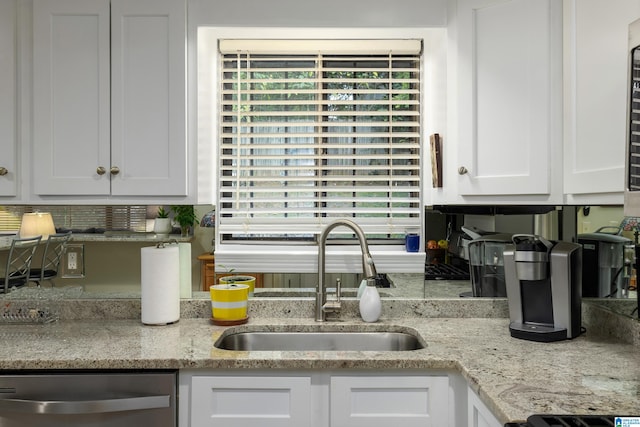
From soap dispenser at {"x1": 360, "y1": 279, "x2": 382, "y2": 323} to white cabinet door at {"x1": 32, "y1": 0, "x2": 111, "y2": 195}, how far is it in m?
1.09

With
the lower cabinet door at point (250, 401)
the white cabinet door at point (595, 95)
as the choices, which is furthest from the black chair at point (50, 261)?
the white cabinet door at point (595, 95)

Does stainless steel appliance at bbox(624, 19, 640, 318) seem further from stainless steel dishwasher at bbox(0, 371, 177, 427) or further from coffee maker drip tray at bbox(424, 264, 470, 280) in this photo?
stainless steel dishwasher at bbox(0, 371, 177, 427)

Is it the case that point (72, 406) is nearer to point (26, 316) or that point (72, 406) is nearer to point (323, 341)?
point (26, 316)

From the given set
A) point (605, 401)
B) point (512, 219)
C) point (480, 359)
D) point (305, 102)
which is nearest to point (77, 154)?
point (305, 102)

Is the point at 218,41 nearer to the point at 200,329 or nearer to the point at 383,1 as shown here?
→ the point at 383,1

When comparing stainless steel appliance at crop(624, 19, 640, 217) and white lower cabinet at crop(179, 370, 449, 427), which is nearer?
stainless steel appliance at crop(624, 19, 640, 217)

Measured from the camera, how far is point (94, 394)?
1755 mm

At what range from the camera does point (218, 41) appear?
249 centimetres

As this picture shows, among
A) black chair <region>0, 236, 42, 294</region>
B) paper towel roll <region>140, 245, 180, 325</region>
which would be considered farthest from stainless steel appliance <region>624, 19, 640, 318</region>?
black chair <region>0, 236, 42, 294</region>

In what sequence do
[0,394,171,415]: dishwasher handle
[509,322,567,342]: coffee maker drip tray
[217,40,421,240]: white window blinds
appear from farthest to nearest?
[217,40,421,240]: white window blinds < [509,322,567,342]: coffee maker drip tray < [0,394,171,415]: dishwasher handle

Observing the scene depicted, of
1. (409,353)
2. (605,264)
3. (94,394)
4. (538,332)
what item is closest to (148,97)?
(94,394)

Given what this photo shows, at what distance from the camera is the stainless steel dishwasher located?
174 cm

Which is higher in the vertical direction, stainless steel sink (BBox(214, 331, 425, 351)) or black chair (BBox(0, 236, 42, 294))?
black chair (BBox(0, 236, 42, 294))

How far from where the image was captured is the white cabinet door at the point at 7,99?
6.95ft
